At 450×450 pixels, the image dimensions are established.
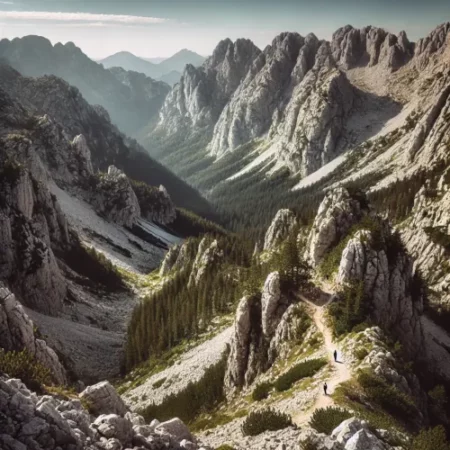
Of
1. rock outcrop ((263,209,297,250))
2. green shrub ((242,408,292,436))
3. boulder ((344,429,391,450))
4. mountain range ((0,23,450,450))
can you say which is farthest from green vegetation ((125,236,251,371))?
boulder ((344,429,391,450))

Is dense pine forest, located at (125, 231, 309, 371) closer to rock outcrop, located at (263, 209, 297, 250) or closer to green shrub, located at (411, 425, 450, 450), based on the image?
rock outcrop, located at (263, 209, 297, 250)

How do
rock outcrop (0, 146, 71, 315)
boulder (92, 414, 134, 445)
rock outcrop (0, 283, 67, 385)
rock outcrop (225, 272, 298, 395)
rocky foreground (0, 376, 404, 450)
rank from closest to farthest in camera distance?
rocky foreground (0, 376, 404, 450)
boulder (92, 414, 134, 445)
rock outcrop (0, 283, 67, 385)
rock outcrop (225, 272, 298, 395)
rock outcrop (0, 146, 71, 315)

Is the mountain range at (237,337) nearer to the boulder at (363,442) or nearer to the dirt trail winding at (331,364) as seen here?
the boulder at (363,442)

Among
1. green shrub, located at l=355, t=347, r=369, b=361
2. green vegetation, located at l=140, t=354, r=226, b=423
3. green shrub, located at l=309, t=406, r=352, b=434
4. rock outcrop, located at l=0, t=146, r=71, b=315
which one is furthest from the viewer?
rock outcrop, located at l=0, t=146, r=71, b=315

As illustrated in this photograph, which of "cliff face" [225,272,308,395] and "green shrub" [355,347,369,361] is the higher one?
"green shrub" [355,347,369,361]

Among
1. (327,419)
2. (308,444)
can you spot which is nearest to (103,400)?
(308,444)

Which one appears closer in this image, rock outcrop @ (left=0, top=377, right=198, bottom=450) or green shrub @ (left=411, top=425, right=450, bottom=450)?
rock outcrop @ (left=0, top=377, right=198, bottom=450)

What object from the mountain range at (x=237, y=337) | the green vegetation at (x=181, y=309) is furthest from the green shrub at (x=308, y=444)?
the green vegetation at (x=181, y=309)

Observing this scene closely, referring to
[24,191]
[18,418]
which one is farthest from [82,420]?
[24,191]
